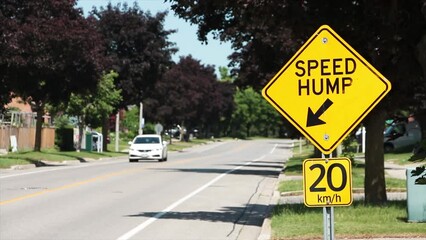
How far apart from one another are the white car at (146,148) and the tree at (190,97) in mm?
29173

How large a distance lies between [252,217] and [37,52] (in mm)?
17757

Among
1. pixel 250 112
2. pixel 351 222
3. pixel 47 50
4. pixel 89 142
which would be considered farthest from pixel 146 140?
pixel 250 112

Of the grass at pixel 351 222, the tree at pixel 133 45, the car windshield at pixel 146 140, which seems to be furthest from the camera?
the tree at pixel 133 45

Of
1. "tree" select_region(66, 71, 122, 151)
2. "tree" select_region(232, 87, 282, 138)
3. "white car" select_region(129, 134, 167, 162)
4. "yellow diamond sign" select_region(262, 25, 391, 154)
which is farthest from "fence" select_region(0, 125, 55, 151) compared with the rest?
"tree" select_region(232, 87, 282, 138)

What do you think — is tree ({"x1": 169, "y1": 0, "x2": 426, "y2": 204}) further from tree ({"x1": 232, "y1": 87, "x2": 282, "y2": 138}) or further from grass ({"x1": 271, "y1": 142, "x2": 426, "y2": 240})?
tree ({"x1": 232, "y1": 87, "x2": 282, "y2": 138})

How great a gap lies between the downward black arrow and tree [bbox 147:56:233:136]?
6335 centimetres

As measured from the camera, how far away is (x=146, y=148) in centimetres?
4116

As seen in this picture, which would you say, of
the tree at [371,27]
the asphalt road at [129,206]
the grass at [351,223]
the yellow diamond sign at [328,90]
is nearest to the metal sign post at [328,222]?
the yellow diamond sign at [328,90]

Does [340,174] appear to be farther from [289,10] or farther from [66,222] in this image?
[66,222]

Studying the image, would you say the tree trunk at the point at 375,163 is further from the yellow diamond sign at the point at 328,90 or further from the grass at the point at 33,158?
the grass at the point at 33,158

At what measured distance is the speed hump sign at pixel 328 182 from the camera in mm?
7090

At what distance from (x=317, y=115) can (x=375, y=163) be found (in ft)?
25.4

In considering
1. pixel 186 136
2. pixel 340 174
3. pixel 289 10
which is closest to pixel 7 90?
pixel 289 10

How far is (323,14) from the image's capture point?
43.4 feet
